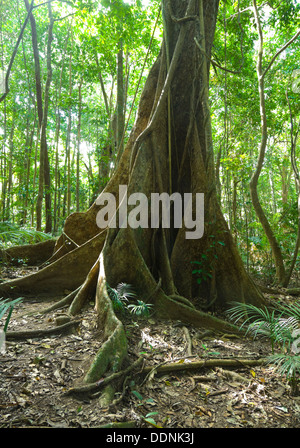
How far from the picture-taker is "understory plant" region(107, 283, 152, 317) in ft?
9.78

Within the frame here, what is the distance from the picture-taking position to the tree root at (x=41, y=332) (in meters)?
2.48

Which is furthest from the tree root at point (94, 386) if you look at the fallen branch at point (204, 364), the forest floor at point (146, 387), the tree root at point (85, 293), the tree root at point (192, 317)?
the tree root at point (192, 317)

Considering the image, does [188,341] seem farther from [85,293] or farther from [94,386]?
[85,293]

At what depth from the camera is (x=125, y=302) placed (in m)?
3.20

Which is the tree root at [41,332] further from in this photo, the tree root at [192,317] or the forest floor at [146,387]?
the tree root at [192,317]

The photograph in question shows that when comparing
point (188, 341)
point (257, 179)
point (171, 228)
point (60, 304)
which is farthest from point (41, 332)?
point (257, 179)

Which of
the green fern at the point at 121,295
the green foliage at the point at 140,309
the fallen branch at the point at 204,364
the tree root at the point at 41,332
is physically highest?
the green fern at the point at 121,295

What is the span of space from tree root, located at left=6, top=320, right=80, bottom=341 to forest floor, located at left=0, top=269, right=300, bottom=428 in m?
0.06

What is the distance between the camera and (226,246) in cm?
393

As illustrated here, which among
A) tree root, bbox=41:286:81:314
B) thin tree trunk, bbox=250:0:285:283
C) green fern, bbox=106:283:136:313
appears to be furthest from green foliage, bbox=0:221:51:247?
thin tree trunk, bbox=250:0:285:283

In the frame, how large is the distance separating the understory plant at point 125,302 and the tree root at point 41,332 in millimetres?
429

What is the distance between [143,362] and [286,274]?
14.1ft

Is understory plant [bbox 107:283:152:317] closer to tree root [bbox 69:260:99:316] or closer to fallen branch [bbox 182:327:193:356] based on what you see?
tree root [bbox 69:260:99:316]

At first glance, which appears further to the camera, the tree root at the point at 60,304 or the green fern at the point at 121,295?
the tree root at the point at 60,304
